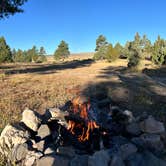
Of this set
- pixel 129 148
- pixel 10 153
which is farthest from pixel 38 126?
pixel 129 148

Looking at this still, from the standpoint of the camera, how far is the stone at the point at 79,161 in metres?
4.30

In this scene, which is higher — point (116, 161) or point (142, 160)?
point (116, 161)

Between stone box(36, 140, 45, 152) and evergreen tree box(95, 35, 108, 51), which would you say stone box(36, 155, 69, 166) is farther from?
evergreen tree box(95, 35, 108, 51)

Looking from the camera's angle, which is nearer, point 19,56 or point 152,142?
point 152,142

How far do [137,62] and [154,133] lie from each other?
23824 mm

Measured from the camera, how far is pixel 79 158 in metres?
4.42

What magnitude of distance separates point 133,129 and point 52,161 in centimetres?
232

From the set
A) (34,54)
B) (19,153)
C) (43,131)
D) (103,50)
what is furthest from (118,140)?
(34,54)

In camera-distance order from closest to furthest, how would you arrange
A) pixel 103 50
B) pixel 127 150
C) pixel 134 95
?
pixel 127 150
pixel 134 95
pixel 103 50

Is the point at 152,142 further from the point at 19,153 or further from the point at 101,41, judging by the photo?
the point at 101,41

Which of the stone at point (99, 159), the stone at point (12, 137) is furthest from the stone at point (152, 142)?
the stone at point (12, 137)

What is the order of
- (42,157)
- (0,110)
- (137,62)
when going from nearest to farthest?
(42,157)
(0,110)
(137,62)

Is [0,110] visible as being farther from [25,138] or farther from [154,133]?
[154,133]

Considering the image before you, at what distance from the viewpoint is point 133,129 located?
5.83 m
